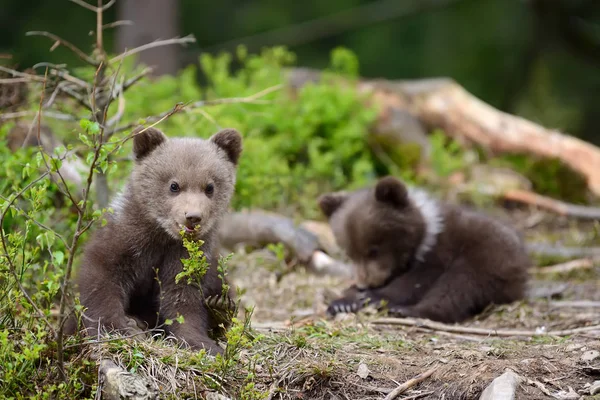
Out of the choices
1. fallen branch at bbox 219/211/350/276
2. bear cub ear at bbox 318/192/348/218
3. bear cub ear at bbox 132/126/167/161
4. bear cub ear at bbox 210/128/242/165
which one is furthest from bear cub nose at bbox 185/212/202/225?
fallen branch at bbox 219/211/350/276

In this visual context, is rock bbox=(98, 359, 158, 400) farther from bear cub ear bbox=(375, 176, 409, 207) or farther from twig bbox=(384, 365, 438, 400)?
bear cub ear bbox=(375, 176, 409, 207)

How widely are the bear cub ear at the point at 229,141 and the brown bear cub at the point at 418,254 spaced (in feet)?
5.63

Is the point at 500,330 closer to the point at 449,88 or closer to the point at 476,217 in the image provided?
the point at 476,217

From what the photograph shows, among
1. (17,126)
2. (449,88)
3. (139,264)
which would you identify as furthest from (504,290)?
(449,88)

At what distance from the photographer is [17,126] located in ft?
23.7

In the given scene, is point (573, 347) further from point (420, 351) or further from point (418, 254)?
point (418, 254)

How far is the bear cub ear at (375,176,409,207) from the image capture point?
6.74m

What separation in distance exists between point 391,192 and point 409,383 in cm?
270

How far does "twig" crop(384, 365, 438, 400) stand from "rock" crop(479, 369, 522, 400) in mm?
362

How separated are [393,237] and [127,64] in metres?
5.00

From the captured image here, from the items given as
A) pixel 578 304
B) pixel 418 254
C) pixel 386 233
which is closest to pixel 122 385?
pixel 386 233

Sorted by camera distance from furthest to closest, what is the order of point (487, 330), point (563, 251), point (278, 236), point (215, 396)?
point (563, 251)
point (278, 236)
point (487, 330)
point (215, 396)

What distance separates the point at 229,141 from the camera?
17.7ft

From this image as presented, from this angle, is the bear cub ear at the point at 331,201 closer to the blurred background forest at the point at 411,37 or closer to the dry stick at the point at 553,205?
the dry stick at the point at 553,205
